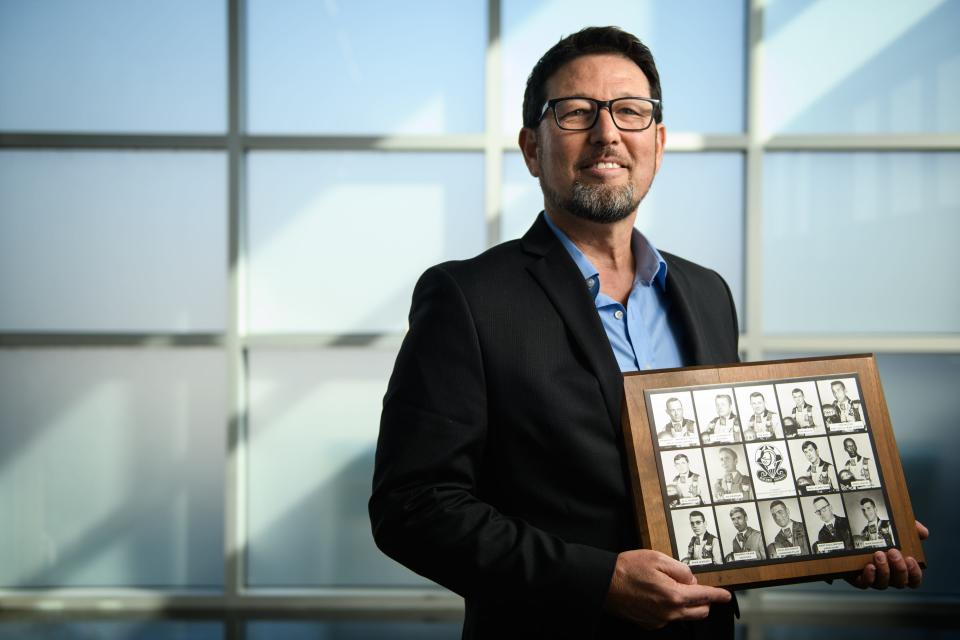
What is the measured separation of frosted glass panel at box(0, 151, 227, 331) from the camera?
119 inches

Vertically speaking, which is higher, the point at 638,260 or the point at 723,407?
the point at 638,260

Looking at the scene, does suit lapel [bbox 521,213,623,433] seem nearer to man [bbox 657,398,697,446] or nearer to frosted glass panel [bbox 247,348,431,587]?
man [bbox 657,398,697,446]

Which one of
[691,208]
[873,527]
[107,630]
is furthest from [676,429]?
[107,630]

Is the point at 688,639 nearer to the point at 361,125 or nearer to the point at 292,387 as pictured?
the point at 292,387

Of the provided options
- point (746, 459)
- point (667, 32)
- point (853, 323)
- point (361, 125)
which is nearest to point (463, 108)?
point (361, 125)

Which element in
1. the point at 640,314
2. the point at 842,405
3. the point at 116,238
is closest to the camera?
the point at 842,405

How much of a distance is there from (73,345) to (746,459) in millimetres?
2972

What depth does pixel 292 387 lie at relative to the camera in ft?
9.96

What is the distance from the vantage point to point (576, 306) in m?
1.28

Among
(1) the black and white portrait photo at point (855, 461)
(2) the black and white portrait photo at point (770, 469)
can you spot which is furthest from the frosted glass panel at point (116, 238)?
(1) the black and white portrait photo at point (855, 461)

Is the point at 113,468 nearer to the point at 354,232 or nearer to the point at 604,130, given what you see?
the point at 354,232

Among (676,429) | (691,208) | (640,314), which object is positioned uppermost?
(691,208)

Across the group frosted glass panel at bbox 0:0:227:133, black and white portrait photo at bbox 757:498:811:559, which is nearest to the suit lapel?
black and white portrait photo at bbox 757:498:811:559

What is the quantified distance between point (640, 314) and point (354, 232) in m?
1.87
